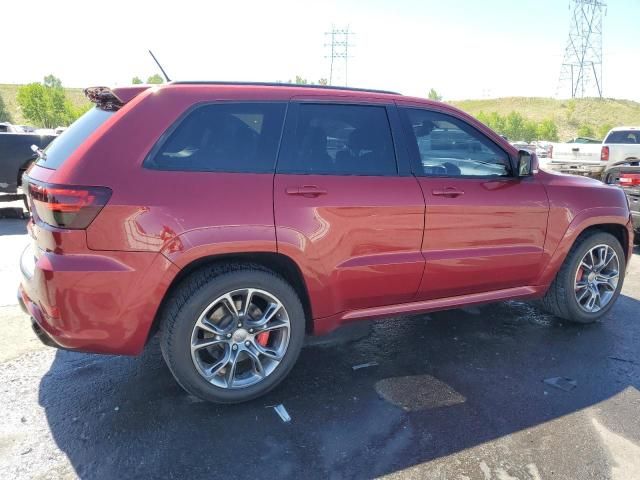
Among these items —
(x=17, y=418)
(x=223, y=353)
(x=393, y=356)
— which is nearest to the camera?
(x=17, y=418)

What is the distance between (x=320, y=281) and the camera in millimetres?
2910

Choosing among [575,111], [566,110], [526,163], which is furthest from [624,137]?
[566,110]

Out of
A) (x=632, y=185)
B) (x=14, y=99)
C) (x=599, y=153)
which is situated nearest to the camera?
(x=632, y=185)

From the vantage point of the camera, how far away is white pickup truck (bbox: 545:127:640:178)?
1323 centimetres

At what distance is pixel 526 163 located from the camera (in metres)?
3.52

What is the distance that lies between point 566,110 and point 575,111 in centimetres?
331

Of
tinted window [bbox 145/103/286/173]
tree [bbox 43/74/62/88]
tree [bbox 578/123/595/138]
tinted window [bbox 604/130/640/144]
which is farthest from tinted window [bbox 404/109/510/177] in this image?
tree [bbox 43/74/62/88]

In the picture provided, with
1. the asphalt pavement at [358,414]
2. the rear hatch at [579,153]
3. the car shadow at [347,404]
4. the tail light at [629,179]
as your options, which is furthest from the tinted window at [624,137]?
the asphalt pavement at [358,414]

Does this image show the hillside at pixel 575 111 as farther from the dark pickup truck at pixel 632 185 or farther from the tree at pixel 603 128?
the dark pickup truck at pixel 632 185

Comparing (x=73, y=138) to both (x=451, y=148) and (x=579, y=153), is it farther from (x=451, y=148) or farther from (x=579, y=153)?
(x=579, y=153)

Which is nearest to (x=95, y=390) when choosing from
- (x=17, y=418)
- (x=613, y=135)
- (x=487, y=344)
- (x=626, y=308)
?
(x=17, y=418)

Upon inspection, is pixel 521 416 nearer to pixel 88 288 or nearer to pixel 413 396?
pixel 413 396

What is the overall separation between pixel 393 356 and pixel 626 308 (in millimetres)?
2771

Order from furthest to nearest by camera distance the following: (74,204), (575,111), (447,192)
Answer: (575,111) → (447,192) → (74,204)
